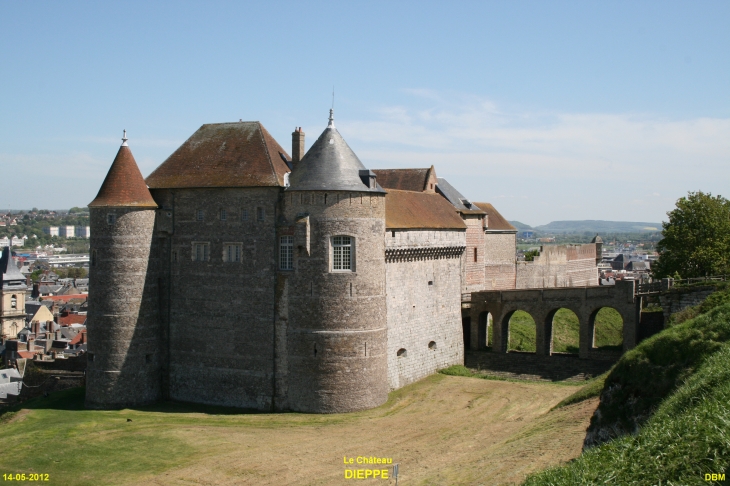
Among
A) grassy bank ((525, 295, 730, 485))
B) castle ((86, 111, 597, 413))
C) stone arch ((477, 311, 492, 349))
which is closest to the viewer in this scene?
grassy bank ((525, 295, 730, 485))

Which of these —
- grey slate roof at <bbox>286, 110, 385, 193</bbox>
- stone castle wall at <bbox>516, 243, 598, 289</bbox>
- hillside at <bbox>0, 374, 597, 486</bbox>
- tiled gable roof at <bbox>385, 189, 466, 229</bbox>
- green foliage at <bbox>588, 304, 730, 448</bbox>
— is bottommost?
hillside at <bbox>0, 374, 597, 486</bbox>

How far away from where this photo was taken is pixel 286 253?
31422mm

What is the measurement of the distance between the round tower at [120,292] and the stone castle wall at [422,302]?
10295mm

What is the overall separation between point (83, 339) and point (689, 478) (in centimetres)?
5184

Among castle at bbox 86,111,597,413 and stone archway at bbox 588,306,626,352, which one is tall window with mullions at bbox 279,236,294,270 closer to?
castle at bbox 86,111,597,413

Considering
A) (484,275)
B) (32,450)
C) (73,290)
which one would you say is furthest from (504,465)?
(73,290)

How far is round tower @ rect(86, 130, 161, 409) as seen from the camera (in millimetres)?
32438

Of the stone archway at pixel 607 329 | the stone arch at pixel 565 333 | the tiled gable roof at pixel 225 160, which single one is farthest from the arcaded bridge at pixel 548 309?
the tiled gable roof at pixel 225 160

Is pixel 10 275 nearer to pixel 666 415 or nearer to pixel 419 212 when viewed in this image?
pixel 419 212

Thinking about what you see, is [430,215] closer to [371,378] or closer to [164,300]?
[371,378]

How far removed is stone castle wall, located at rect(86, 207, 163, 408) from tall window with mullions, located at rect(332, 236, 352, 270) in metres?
8.40

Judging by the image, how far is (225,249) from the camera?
32.6 m

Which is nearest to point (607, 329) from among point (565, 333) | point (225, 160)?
point (565, 333)

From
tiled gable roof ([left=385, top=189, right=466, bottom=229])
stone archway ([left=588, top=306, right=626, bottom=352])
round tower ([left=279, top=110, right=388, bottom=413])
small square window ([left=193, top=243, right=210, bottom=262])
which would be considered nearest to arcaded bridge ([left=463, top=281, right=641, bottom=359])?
tiled gable roof ([left=385, top=189, right=466, bottom=229])
